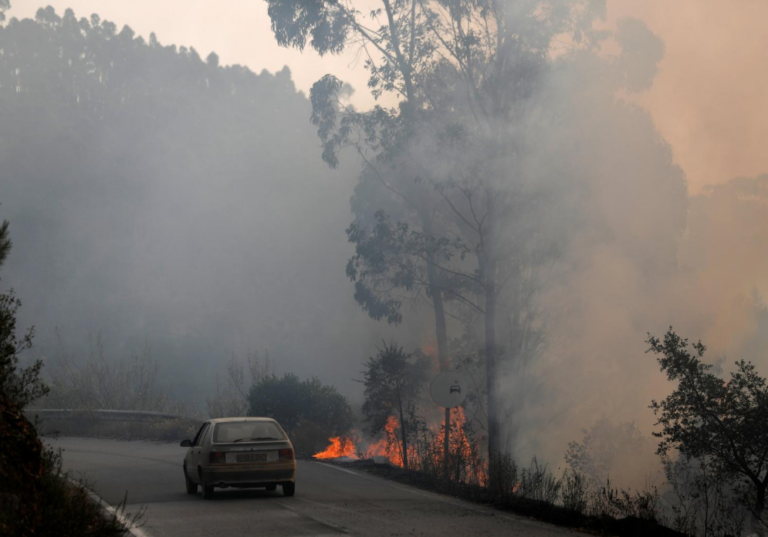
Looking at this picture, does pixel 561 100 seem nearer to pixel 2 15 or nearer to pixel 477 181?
pixel 477 181

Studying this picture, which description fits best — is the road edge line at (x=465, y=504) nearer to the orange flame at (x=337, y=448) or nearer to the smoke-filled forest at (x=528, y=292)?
the smoke-filled forest at (x=528, y=292)

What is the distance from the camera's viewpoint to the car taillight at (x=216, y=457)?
14.4 meters

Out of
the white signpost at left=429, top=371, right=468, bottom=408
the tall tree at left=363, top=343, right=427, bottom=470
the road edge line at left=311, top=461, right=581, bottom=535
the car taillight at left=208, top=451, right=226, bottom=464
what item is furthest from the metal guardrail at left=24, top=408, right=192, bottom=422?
the car taillight at left=208, top=451, right=226, bottom=464

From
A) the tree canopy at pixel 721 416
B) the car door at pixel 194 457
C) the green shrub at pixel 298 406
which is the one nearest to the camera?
the car door at pixel 194 457

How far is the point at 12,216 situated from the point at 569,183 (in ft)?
243

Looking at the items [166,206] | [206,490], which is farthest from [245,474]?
[166,206]

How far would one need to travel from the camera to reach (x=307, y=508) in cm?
1328

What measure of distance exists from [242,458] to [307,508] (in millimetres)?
1726

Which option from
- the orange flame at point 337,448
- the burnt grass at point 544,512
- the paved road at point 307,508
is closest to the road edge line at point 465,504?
the paved road at point 307,508

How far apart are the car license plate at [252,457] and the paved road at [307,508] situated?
64 centimetres

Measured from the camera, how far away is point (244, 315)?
10219 cm

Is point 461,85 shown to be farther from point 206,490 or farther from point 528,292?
point 206,490

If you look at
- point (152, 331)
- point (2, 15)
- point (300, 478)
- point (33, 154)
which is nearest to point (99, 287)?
point (152, 331)

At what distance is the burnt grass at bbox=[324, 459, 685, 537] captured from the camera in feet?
38.3
